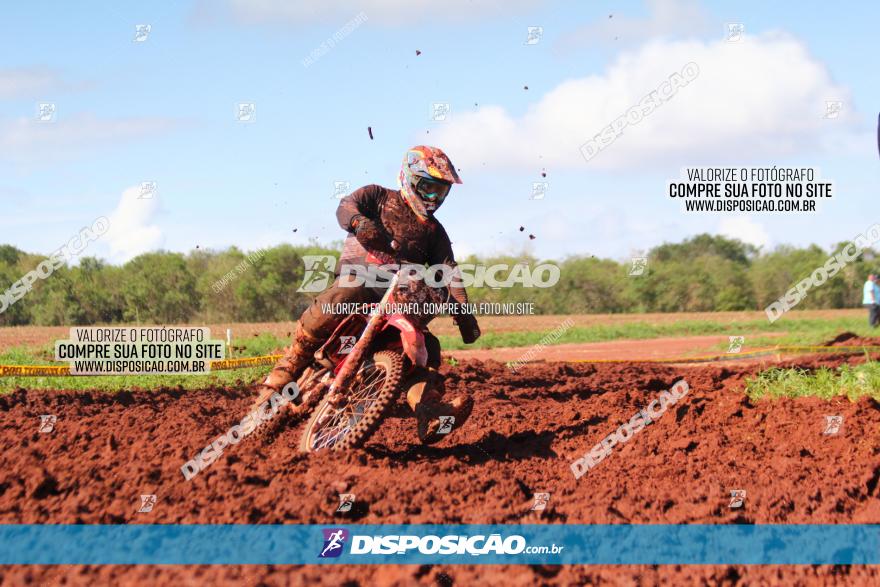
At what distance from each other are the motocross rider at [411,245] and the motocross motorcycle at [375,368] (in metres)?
0.17

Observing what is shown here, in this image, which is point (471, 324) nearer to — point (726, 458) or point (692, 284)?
point (726, 458)

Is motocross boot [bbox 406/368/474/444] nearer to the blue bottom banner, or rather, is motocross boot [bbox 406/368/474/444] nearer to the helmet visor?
the helmet visor

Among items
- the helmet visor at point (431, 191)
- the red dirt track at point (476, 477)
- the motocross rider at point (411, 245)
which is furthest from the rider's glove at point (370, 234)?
the red dirt track at point (476, 477)

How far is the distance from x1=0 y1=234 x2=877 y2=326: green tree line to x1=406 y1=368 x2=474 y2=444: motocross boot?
1800 centimetres

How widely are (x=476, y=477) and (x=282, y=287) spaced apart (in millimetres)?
32856

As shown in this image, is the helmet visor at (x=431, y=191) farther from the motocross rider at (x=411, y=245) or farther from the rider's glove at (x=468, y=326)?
the rider's glove at (x=468, y=326)

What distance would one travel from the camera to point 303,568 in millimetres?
4035

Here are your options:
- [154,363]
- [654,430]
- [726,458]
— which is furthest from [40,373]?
[726,458]

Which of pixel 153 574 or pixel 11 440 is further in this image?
pixel 11 440

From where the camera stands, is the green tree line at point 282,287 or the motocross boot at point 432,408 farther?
the green tree line at point 282,287

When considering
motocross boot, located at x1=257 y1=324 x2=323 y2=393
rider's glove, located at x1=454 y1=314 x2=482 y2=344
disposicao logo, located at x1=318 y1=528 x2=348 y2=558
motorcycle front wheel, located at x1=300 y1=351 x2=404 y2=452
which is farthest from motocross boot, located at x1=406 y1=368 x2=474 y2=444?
disposicao logo, located at x1=318 y1=528 x2=348 y2=558

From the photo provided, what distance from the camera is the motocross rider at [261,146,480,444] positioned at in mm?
6660

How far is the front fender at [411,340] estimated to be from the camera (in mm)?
6438

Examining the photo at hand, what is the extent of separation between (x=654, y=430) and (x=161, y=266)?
102ft
